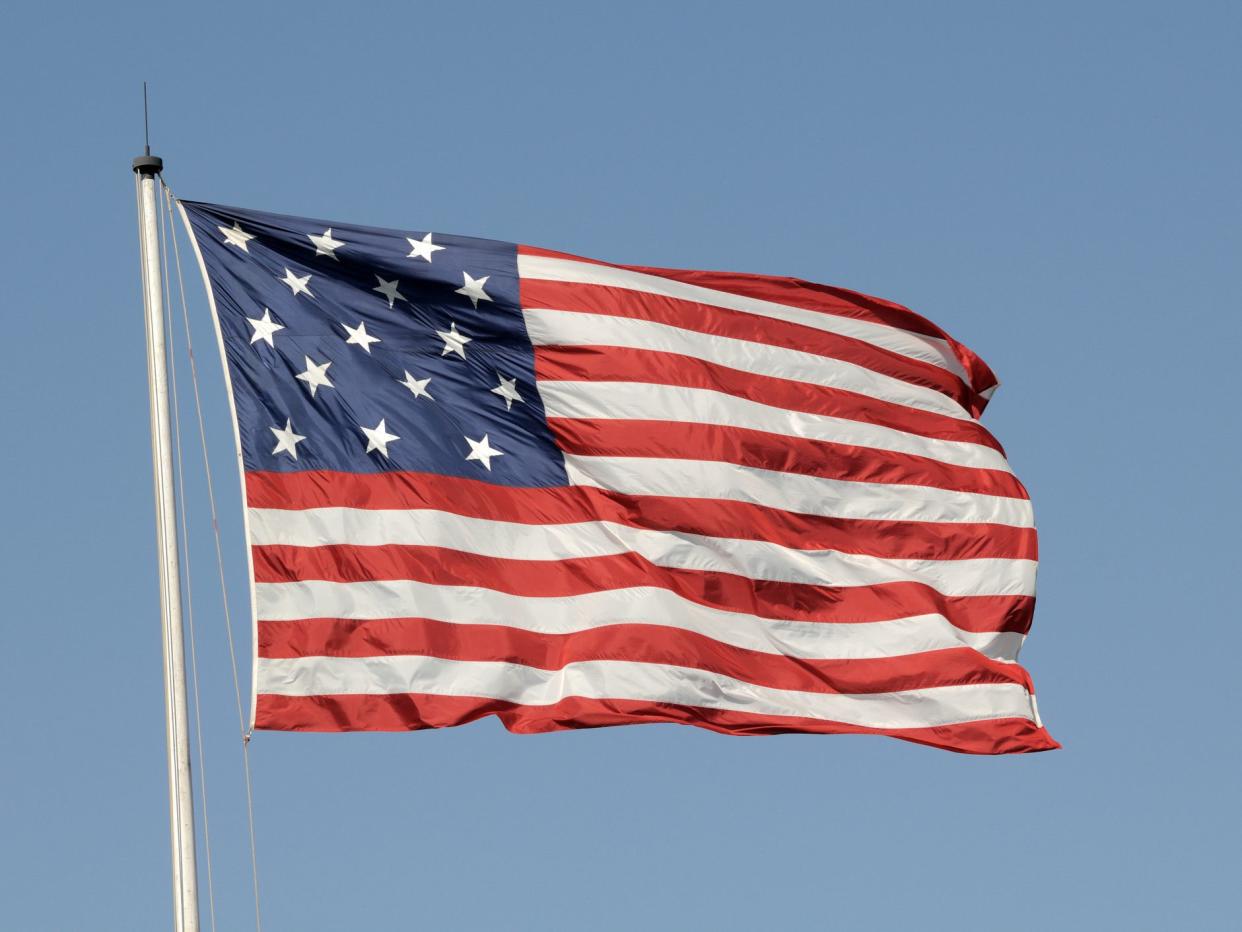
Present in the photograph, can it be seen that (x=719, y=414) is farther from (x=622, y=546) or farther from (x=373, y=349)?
(x=373, y=349)

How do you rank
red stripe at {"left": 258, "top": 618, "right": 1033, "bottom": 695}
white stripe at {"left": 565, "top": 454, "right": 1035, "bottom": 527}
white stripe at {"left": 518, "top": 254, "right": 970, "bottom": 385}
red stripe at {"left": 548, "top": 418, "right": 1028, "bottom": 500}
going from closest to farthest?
1. red stripe at {"left": 258, "top": 618, "right": 1033, "bottom": 695}
2. white stripe at {"left": 565, "top": 454, "right": 1035, "bottom": 527}
3. red stripe at {"left": 548, "top": 418, "right": 1028, "bottom": 500}
4. white stripe at {"left": 518, "top": 254, "right": 970, "bottom": 385}

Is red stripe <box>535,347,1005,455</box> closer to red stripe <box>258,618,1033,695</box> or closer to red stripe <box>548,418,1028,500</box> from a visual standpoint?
red stripe <box>548,418,1028,500</box>

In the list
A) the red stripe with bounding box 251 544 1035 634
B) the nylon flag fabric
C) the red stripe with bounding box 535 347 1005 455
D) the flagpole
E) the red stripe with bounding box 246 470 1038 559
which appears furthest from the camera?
the red stripe with bounding box 535 347 1005 455

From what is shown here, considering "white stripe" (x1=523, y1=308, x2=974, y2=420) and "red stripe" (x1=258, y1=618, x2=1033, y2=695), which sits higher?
"white stripe" (x1=523, y1=308, x2=974, y2=420)

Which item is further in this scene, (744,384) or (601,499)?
(744,384)

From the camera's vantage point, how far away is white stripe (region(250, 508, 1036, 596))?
77.8 feet

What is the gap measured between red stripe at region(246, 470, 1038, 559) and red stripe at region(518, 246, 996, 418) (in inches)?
102

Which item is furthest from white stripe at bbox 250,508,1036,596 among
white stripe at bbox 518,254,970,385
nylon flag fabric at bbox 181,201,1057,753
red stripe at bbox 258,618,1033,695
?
white stripe at bbox 518,254,970,385

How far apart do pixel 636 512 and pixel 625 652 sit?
1878 mm

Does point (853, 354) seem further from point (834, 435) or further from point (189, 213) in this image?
point (189, 213)

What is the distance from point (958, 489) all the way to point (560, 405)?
5.27 meters

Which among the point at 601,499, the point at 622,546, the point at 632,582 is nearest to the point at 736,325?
the point at 601,499

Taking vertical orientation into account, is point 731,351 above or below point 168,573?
above

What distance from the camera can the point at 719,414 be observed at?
89.5 ft
